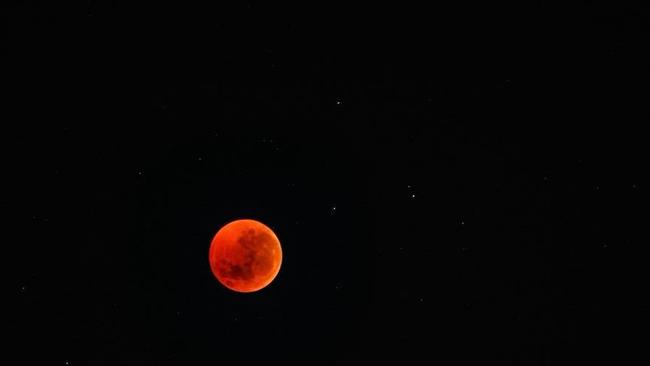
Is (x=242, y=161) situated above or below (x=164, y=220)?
above

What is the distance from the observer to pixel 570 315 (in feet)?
19.2

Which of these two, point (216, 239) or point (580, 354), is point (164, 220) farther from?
point (580, 354)

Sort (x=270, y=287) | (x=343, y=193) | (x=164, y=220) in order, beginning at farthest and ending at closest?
(x=270, y=287)
(x=164, y=220)
(x=343, y=193)

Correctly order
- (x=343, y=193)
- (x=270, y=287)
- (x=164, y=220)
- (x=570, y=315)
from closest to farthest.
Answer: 1. (x=570, y=315)
2. (x=343, y=193)
3. (x=164, y=220)
4. (x=270, y=287)

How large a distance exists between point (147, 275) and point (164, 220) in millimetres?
750

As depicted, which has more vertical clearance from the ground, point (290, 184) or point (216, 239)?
point (290, 184)

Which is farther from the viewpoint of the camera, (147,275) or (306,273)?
(306,273)

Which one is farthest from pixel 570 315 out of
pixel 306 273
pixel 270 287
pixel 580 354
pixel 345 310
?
pixel 270 287

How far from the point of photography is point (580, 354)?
5.90 metres

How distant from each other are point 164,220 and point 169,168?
77cm

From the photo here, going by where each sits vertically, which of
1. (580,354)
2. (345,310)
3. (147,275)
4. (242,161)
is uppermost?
(242,161)

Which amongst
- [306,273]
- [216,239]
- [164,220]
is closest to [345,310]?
[306,273]

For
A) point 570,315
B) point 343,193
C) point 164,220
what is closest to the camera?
point 570,315

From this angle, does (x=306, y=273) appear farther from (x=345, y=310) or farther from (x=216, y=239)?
(x=216, y=239)
